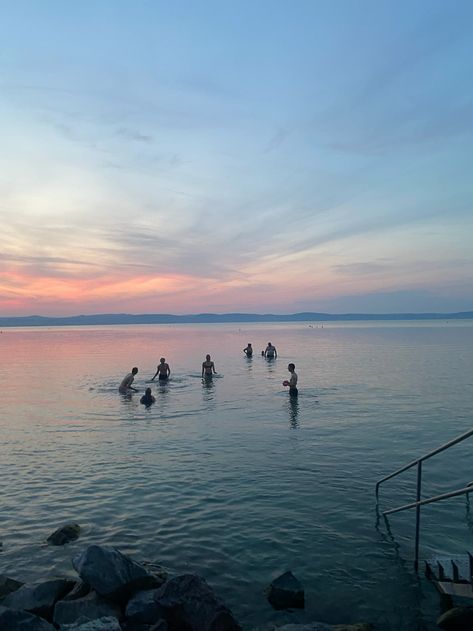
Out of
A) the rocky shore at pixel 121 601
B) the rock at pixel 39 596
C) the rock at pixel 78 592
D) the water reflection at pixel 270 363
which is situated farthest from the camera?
the water reflection at pixel 270 363

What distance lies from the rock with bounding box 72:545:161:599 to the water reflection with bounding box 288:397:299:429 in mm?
13905

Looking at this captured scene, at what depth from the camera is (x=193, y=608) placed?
7.55 metres

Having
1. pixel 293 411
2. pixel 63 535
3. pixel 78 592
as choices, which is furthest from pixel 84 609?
pixel 293 411

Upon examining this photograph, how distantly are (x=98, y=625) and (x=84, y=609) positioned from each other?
3.52ft

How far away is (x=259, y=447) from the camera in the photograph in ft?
61.3

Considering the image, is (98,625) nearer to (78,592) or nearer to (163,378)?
(78,592)

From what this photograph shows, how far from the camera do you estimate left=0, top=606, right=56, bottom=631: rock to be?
703 cm

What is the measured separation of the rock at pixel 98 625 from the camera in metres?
7.01

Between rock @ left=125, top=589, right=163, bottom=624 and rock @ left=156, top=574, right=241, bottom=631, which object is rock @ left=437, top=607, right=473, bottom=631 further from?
rock @ left=125, top=589, right=163, bottom=624

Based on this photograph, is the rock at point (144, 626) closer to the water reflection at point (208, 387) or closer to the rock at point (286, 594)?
the rock at point (286, 594)

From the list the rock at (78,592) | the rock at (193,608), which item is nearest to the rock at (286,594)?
the rock at (193,608)

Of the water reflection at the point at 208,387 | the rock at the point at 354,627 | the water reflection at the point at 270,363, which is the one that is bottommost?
the water reflection at the point at 270,363

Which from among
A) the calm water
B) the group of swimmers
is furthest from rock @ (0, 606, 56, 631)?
the group of swimmers

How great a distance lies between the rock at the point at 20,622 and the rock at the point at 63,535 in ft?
12.1
